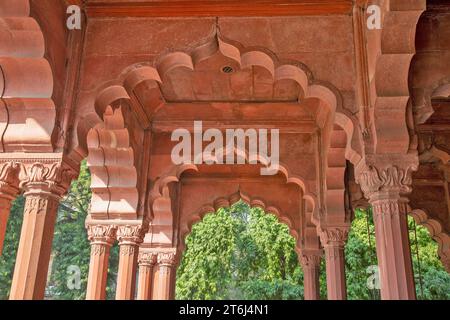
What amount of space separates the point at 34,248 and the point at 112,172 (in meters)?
4.28

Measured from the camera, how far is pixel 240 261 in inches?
1012

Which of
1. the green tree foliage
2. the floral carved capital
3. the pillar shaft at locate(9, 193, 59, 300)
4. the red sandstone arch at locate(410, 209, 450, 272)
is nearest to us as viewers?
the pillar shaft at locate(9, 193, 59, 300)

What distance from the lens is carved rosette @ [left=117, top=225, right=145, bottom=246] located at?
11.0 metres

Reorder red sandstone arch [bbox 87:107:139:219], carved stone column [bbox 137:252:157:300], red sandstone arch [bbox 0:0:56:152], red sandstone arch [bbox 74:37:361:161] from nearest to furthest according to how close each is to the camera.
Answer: red sandstone arch [bbox 0:0:56:152] < red sandstone arch [bbox 74:37:361:161] < red sandstone arch [bbox 87:107:139:219] < carved stone column [bbox 137:252:157:300]

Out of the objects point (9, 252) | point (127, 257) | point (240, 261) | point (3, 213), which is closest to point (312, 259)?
point (127, 257)

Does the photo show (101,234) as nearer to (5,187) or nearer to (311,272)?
(5,187)

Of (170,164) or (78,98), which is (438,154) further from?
(78,98)

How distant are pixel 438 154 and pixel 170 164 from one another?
626cm

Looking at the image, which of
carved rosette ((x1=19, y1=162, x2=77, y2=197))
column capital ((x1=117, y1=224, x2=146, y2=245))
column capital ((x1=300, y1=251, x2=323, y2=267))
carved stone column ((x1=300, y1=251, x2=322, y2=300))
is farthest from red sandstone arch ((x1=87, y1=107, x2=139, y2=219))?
carved stone column ((x1=300, y1=251, x2=322, y2=300))

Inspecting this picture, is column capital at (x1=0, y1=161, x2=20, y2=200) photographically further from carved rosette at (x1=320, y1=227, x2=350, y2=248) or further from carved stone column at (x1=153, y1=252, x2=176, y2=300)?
carved stone column at (x1=153, y1=252, x2=176, y2=300)

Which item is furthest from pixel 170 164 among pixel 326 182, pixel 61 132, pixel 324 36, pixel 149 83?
pixel 324 36

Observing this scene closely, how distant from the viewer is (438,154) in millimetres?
11328

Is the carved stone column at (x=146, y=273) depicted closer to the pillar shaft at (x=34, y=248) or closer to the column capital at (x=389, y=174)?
the pillar shaft at (x=34, y=248)

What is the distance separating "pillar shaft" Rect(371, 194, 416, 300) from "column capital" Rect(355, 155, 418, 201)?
0.26 feet
